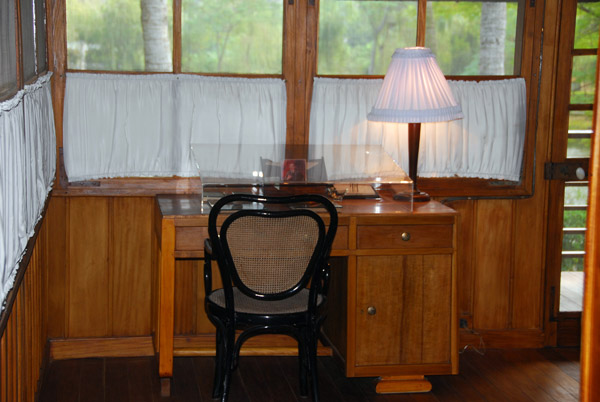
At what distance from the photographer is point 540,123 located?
12.7 feet

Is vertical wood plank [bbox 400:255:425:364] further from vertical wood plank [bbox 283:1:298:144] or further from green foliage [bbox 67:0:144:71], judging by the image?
green foliage [bbox 67:0:144:71]

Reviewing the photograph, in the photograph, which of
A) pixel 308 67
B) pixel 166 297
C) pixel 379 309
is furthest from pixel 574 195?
pixel 166 297

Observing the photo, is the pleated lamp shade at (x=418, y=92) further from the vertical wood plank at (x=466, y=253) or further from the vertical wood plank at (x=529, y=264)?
the vertical wood plank at (x=529, y=264)

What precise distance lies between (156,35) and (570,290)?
7.83 feet

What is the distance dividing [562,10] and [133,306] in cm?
248

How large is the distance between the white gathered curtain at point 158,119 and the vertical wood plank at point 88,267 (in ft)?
0.55

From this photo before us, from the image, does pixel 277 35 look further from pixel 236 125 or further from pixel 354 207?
pixel 354 207

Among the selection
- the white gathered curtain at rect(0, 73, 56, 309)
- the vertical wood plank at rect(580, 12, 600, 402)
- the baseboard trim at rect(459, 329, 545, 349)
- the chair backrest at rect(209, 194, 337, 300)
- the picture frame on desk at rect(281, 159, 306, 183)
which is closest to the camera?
the vertical wood plank at rect(580, 12, 600, 402)

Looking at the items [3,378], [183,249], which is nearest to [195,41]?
[183,249]

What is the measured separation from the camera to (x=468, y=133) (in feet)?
12.7

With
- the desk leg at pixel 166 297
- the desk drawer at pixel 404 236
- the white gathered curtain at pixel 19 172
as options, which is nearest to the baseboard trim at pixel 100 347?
the desk leg at pixel 166 297

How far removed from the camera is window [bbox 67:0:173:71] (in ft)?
11.5

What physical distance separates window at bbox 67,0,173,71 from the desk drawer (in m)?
1.26

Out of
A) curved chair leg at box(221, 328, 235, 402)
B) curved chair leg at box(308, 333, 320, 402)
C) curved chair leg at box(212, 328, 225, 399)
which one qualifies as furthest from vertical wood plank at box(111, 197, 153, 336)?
curved chair leg at box(308, 333, 320, 402)
